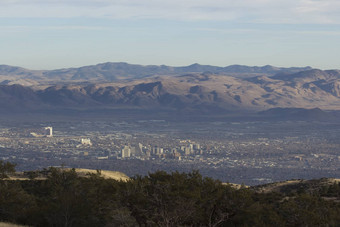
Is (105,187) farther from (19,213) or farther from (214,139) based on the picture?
(214,139)

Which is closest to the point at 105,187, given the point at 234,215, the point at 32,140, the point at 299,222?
the point at 234,215

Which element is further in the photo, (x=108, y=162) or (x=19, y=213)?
(x=108, y=162)

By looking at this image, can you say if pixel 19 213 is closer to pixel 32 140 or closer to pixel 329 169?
pixel 329 169

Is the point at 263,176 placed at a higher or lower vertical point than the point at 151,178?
lower

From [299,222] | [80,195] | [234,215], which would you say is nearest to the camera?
[299,222]

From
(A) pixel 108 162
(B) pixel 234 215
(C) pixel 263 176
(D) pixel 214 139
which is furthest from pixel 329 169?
(B) pixel 234 215

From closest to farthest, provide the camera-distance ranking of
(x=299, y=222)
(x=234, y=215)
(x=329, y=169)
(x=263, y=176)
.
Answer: (x=299, y=222)
(x=234, y=215)
(x=263, y=176)
(x=329, y=169)
